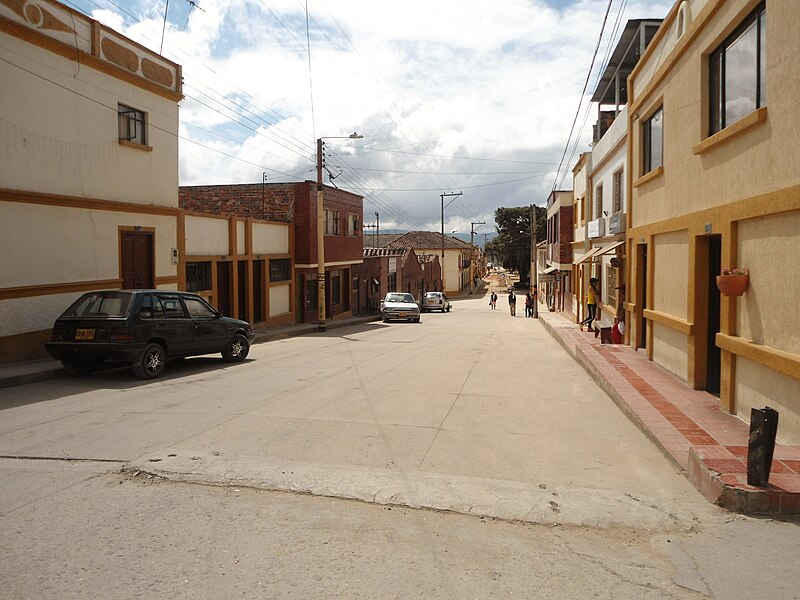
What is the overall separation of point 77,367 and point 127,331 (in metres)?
1.48

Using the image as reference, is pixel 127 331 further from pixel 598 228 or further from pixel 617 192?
pixel 598 228

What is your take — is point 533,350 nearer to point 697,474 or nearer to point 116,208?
point 116,208

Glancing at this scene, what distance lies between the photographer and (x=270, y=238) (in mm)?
27203

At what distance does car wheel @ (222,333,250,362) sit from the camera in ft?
47.7

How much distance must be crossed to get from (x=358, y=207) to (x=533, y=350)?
19950 mm

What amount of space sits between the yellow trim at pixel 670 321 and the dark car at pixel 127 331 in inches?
345

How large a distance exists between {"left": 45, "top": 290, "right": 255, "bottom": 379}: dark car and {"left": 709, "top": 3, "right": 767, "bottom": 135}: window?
31.5ft

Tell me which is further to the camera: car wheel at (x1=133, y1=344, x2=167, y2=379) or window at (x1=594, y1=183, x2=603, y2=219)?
window at (x1=594, y1=183, x2=603, y2=219)

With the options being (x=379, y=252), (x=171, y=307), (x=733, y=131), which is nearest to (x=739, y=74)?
(x=733, y=131)

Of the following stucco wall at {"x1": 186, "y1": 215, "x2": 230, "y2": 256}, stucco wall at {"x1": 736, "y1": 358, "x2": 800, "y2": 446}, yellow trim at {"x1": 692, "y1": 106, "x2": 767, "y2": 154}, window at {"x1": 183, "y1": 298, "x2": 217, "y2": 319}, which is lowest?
stucco wall at {"x1": 736, "y1": 358, "x2": 800, "y2": 446}

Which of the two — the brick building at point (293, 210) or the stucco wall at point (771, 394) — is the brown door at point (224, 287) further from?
the stucco wall at point (771, 394)

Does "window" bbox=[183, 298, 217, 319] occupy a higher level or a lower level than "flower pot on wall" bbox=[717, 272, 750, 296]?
lower

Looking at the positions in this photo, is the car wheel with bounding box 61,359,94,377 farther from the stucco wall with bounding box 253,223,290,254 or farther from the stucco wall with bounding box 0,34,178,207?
the stucco wall with bounding box 253,223,290,254

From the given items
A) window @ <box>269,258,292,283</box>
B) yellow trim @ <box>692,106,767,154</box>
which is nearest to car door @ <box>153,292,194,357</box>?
yellow trim @ <box>692,106,767,154</box>
